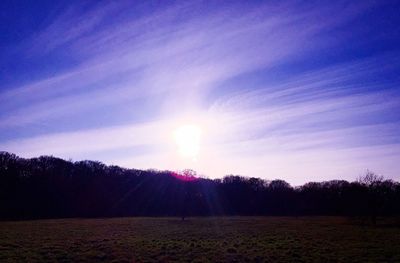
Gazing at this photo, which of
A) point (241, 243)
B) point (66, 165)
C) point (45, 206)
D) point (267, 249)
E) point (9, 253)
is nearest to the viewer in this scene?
point (9, 253)

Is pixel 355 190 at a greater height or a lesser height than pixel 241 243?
greater

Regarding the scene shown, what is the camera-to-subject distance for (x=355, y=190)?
72.6 metres

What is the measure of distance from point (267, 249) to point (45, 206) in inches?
3113

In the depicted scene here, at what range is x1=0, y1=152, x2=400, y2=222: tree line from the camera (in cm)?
8331

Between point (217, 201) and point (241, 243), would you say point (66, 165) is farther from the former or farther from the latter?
point (241, 243)

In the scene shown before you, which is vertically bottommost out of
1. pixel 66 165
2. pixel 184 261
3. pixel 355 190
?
pixel 184 261

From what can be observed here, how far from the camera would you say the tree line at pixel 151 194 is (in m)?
83.3

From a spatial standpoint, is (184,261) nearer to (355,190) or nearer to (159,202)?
(355,190)

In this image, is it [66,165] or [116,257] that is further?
[66,165]

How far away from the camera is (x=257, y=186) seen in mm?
156125

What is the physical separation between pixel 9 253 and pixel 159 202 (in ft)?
311

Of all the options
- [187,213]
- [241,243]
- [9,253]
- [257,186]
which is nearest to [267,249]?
[241,243]

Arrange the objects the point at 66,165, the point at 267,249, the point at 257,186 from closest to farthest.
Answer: the point at 267,249, the point at 66,165, the point at 257,186

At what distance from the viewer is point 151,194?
123562 mm
